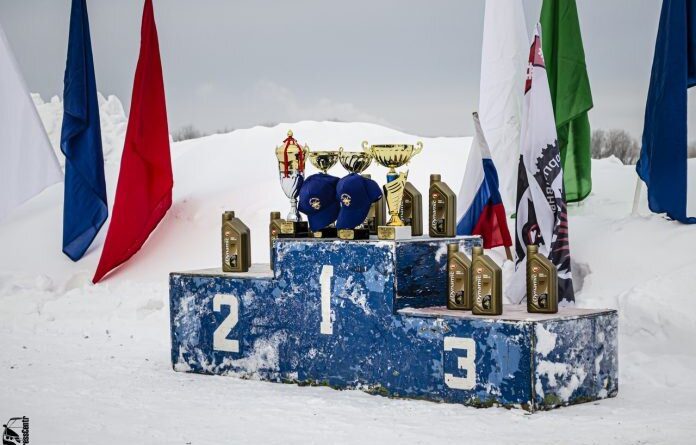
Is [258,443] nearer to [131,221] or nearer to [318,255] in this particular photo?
[318,255]

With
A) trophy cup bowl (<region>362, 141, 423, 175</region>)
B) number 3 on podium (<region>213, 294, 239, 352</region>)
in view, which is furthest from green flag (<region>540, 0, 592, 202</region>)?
number 3 on podium (<region>213, 294, 239, 352</region>)

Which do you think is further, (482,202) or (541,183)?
(482,202)

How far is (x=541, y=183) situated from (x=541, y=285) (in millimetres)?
1584

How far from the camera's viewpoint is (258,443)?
13.5 ft

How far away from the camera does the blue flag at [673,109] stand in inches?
254

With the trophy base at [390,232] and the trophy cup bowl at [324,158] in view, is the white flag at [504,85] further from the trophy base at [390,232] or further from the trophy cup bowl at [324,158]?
the trophy base at [390,232]

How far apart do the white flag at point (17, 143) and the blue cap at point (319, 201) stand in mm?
3922

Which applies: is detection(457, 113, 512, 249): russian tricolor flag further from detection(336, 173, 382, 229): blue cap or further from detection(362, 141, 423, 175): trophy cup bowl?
detection(336, 173, 382, 229): blue cap

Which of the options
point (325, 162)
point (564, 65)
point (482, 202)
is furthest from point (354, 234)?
point (564, 65)

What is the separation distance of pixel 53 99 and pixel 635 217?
27.6 feet

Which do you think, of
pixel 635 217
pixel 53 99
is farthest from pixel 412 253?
pixel 53 99

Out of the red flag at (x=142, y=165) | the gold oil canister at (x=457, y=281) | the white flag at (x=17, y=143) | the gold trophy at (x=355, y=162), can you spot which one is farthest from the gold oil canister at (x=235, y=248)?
the white flag at (x=17, y=143)

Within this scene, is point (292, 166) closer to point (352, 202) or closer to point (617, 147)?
point (352, 202)

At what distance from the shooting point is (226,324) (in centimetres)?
555
